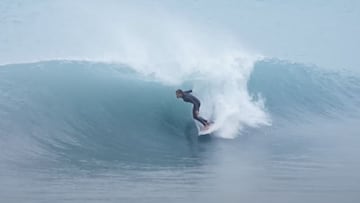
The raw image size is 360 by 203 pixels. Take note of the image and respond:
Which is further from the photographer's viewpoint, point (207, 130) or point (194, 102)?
point (194, 102)

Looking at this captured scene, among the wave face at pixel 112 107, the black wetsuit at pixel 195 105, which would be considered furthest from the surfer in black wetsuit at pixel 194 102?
the wave face at pixel 112 107

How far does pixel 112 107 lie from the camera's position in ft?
43.7

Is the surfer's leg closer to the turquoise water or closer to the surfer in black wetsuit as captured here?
the surfer in black wetsuit

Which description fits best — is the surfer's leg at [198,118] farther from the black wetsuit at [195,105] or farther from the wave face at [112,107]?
the wave face at [112,107]

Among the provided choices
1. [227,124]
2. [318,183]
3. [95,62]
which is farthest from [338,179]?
[95,62]

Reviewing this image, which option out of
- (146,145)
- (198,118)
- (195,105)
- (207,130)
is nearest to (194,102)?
(195,105)

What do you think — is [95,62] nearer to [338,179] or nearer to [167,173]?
[167,173]

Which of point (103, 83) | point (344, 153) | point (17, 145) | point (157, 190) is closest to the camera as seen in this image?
point (157, 190)

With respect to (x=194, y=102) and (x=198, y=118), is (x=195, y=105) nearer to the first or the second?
(x=194, y=102)

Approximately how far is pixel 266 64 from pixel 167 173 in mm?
11278

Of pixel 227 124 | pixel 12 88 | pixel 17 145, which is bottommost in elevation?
pixel 17 145

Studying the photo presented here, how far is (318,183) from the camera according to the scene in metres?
8.39

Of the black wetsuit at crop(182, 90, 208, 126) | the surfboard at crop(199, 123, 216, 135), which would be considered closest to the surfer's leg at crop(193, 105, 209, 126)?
the black wetsuit at crop(182, 90, 208, 126)

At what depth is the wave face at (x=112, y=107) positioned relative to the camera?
421 inches
